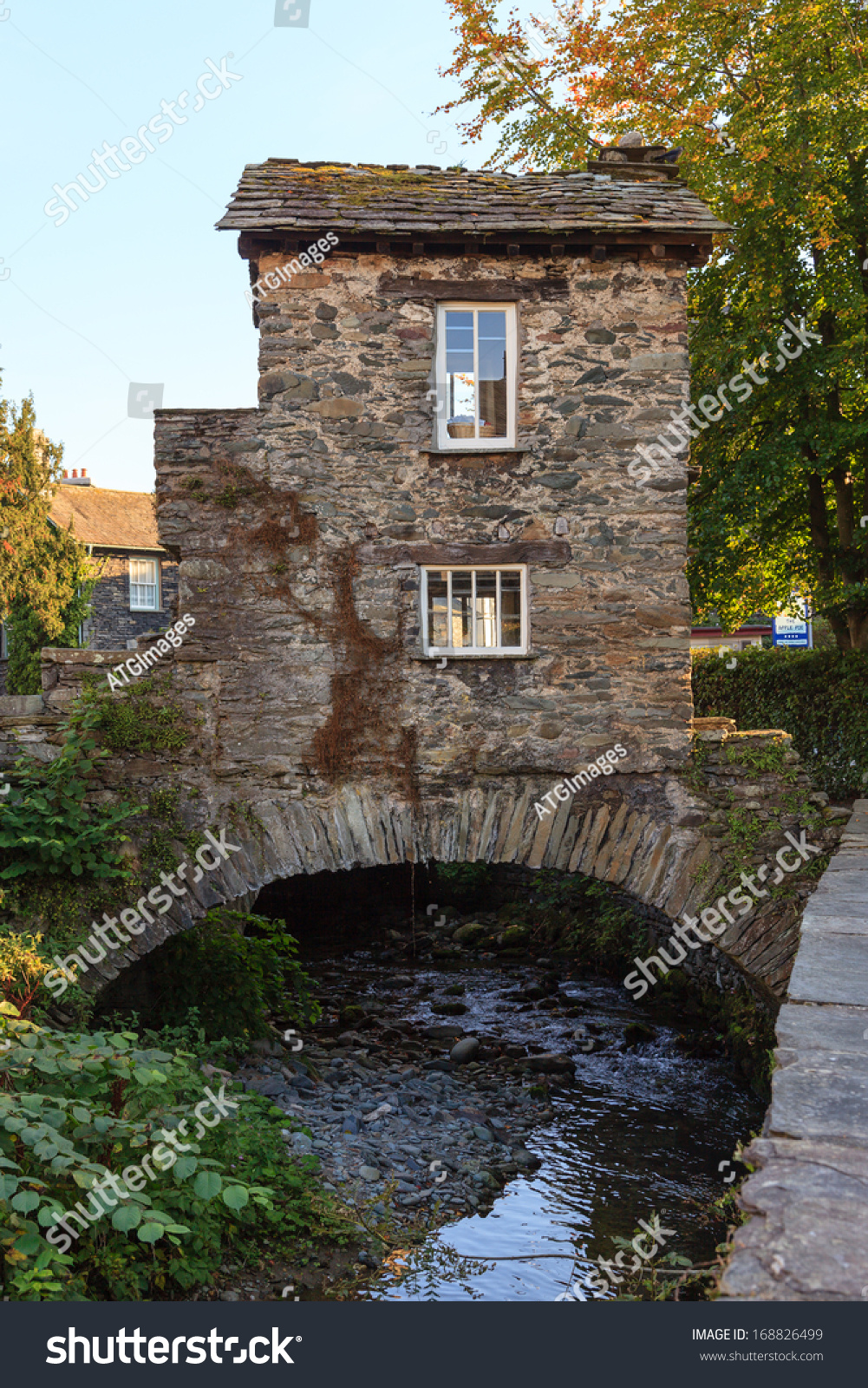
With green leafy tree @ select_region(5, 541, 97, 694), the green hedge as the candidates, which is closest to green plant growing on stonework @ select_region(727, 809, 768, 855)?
the green hedge

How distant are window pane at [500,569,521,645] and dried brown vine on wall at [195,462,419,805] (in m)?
0.91

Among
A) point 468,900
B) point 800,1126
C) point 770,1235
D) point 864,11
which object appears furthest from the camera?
point 468,900

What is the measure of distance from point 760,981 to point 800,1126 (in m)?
5.77

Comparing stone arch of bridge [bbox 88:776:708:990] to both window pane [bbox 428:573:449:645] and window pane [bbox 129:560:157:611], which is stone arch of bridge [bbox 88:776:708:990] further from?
window pane [bbox 129:560:157:611]

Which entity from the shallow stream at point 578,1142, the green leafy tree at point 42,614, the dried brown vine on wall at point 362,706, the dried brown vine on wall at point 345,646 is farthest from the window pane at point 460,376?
the green leafy tree at point 42,614

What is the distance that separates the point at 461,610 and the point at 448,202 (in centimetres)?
363

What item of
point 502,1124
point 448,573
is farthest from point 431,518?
point 502,1124

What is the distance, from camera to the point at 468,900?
60.1ft

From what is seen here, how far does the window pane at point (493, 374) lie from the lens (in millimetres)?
8742

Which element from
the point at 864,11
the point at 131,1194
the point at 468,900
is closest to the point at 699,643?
the point at 468,900

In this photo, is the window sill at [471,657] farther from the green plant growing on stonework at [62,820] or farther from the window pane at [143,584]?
the window pane at [143,584]

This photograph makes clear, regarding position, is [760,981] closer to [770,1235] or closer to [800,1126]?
[800,1126]

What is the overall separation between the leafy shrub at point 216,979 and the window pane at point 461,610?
350 cm

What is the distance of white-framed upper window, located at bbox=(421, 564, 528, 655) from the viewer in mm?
8633
